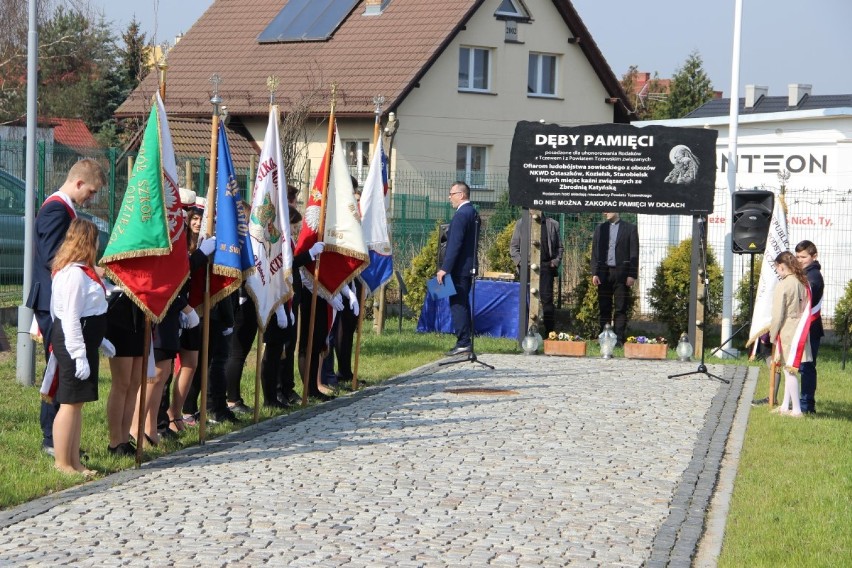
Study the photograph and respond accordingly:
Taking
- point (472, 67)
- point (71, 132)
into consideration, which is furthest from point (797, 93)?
point (71, 132)

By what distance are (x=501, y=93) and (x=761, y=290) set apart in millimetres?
24743

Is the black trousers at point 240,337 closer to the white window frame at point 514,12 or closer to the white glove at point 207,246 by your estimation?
the white glove at point 207,246

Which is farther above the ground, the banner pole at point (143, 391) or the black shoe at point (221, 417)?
the banner pole at point (143, 391)

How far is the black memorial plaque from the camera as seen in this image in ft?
58.3

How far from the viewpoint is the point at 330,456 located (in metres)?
9.72

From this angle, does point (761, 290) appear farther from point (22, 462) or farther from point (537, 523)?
point (22, 462)

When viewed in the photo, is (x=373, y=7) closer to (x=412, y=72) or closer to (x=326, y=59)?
(x=326, y=59)

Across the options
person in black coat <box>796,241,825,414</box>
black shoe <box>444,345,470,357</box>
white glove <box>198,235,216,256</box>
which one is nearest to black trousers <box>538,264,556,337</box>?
black shoe <box>444,345,470,357</box>

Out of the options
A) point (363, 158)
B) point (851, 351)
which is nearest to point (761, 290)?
point (851, 351)

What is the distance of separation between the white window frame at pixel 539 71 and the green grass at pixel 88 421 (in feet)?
72.7

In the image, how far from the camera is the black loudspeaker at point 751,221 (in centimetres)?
1689

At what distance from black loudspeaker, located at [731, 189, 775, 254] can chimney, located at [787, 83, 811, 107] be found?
28449mm

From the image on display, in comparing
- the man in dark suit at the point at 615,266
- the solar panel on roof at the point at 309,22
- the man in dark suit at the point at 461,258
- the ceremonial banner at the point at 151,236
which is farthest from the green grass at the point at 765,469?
the solar panel on roof at the point at 309,22

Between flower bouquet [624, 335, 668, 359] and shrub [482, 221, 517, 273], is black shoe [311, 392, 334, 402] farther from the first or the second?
shrub [482, 221, 517, 273]
